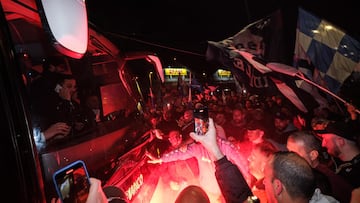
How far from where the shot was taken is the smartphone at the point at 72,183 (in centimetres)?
139

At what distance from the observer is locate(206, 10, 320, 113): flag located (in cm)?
546

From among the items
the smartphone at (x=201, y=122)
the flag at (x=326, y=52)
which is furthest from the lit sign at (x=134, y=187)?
the flag at (x=326, y=52)

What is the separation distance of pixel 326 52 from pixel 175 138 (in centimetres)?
393

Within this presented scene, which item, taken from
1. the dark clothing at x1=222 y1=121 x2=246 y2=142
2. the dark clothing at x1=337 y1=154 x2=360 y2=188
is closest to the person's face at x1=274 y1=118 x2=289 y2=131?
the dark clothing at x1=222 y1=121 x2=246 y2=142

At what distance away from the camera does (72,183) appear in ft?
4.91

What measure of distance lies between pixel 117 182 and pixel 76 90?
687 mm

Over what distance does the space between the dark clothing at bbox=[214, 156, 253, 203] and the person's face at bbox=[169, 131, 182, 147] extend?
2.80 meters

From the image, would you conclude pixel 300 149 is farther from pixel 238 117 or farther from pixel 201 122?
pixel 238 117

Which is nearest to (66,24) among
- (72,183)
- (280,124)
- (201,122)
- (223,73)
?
(72,183)

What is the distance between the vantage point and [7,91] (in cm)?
122

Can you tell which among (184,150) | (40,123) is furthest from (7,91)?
(184,150)

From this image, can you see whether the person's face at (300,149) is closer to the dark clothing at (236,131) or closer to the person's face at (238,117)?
the dark clothing at (236,131)

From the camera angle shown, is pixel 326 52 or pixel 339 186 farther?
pixel 326 52

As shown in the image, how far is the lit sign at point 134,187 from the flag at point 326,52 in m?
5.14
